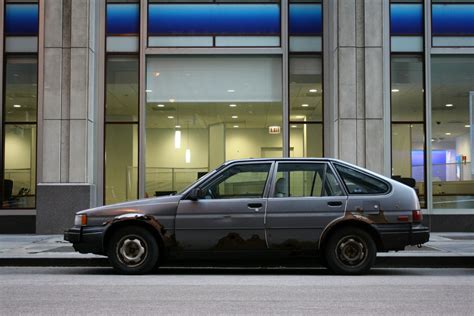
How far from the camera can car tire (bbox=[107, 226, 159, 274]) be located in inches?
347

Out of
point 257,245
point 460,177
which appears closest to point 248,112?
point 460,177

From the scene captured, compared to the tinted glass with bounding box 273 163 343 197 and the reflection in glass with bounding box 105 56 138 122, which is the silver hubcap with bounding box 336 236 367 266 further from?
the reflection in glass with bounding box 105 56 138 122

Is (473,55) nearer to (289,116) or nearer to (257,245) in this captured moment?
(289,116)

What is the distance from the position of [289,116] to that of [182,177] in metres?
3.05

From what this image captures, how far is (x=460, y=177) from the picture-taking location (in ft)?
49.8

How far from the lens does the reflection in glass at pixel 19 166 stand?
15103mm

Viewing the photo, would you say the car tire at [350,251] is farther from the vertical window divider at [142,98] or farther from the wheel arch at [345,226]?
the vertical window divider at [142,98]

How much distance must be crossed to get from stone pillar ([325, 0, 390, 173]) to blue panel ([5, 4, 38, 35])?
7.28 meters

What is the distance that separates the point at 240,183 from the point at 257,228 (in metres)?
0.74

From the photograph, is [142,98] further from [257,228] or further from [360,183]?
[360,183]

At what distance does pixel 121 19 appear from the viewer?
618 inches

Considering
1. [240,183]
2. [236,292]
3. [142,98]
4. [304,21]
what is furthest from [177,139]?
[236,292]

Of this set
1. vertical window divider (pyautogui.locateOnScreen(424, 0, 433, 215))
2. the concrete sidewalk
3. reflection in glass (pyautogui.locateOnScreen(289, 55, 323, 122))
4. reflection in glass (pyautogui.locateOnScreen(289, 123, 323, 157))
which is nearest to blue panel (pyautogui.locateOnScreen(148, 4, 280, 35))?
reflection in glass (pyautogui.locateOnScreen(289, 55, 323, 122))

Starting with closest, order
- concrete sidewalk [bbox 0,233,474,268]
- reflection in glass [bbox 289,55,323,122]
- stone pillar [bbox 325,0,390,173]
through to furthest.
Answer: concrete sidewalk [bbox 0,233,474,268] → stone pillar [bbox 325,0,390,173] → reflection in glass [bbox 289,55,323,122]
